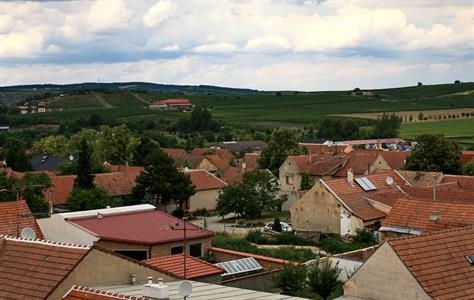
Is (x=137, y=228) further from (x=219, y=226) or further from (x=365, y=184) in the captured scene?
(x=365, y=184)

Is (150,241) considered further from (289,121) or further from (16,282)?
(289,121)

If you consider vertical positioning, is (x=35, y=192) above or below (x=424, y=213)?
below

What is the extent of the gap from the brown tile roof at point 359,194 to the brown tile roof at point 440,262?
75.1 feet

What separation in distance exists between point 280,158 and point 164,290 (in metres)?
60.0

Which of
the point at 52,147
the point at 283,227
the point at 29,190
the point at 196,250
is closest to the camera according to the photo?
the point at 196,250

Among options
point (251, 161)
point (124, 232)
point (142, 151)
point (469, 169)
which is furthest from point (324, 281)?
point (251, 161)

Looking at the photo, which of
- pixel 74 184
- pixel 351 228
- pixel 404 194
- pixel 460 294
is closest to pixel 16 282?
pixel 460 294

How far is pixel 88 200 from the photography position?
165 ft

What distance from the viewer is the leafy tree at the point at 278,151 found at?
253 ft

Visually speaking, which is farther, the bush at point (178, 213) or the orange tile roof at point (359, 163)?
the orange tile roof at point (359, 163)

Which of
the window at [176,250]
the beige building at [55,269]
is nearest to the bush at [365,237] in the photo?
the window at [176,250]

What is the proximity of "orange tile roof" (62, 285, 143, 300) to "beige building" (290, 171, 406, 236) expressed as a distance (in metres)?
29.7

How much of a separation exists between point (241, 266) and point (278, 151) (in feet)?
152

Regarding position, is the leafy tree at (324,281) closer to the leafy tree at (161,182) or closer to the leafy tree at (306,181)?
the leafy tree at (161,182)
